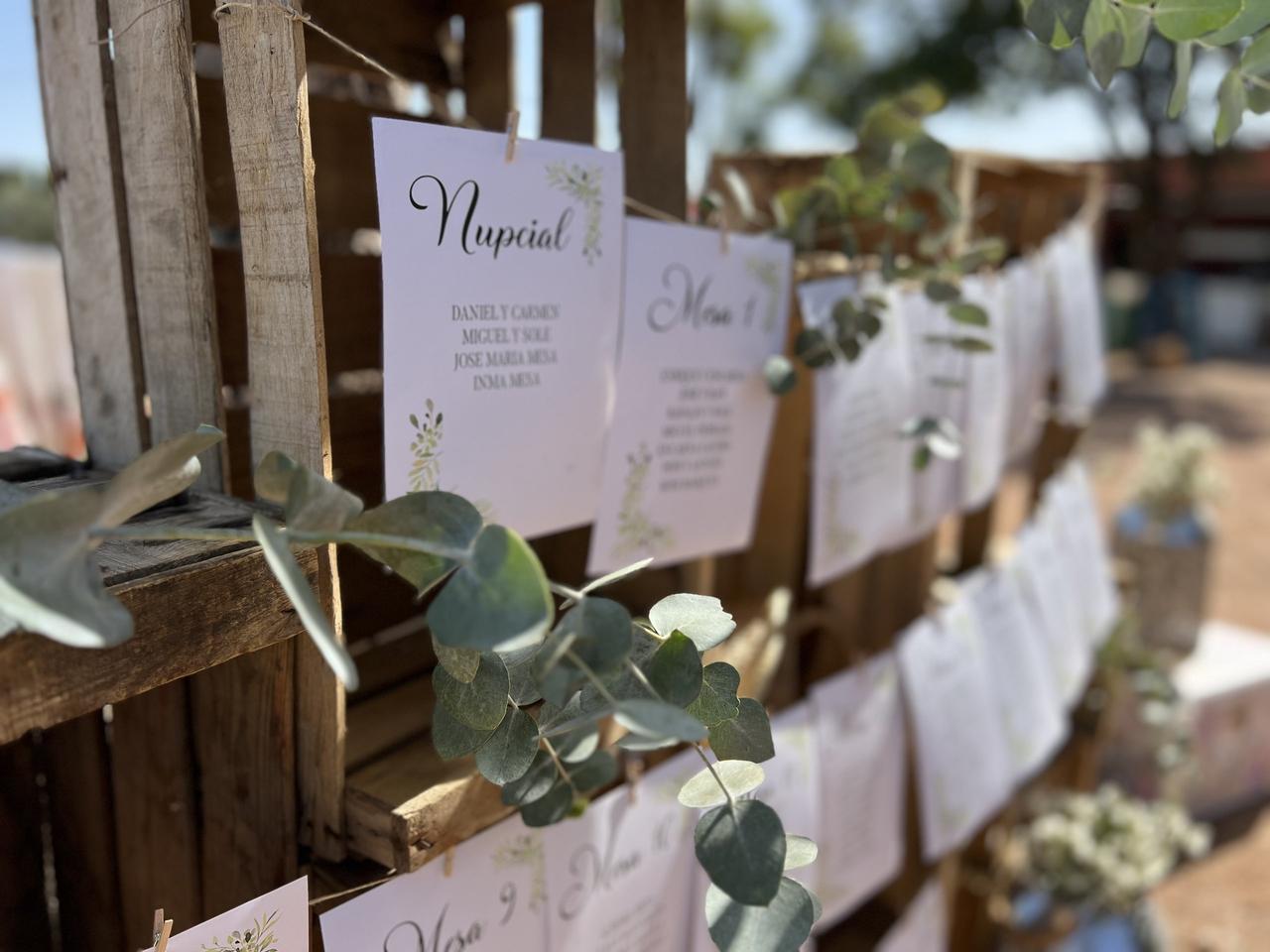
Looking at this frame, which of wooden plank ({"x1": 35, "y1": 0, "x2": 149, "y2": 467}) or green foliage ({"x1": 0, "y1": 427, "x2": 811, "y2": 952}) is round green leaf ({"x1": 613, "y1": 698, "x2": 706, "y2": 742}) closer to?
green foliage ({"x1": 0, "y1": 427, "x2": 811, "y2": 952})

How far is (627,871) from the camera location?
0.93m

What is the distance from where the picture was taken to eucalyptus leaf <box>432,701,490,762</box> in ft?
1.91

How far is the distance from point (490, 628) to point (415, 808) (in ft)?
1.12

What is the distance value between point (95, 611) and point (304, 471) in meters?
0.10

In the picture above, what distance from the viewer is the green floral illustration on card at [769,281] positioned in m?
1.01

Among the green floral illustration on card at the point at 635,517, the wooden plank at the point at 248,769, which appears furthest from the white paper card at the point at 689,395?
the wooden plank at the point at 248,769

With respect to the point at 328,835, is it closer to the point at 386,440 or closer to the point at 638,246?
the point at 386,440

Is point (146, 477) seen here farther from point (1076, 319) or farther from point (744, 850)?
point (1076, 319)

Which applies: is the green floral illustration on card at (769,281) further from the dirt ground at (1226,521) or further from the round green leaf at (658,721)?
the dirt ground at (1226,521)

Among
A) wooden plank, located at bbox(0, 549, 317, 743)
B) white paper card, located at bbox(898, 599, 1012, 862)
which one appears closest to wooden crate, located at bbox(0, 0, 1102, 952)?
wooden plank, located at bbox(0, 549, 317, 743)

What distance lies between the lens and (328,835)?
0.71 metres

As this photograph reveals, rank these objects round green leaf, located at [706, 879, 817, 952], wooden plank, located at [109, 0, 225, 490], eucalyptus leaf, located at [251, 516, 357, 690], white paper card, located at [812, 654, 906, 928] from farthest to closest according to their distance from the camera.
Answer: white paper card, located at [812, 654, 906, 928], wooden plank, located at [109, 0, 225, 490], round green leaf, located at [706, 879, 817, 952], eucalyptus leaf, located at [251, 516, 357, 690]

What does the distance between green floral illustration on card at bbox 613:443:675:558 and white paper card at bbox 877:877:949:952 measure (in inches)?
40.1

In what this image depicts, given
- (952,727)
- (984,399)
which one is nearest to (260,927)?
(952,727)
